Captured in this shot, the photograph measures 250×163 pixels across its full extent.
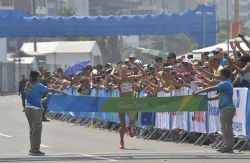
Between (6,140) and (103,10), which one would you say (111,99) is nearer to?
(6,140)

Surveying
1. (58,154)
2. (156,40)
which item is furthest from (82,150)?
(156,40)

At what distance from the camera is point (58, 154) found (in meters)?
18.1

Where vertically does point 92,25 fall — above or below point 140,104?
above

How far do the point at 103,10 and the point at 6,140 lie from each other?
15759cm

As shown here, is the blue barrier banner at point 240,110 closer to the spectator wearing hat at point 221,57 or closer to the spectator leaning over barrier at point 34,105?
the spectator wearing hat at point 221,57

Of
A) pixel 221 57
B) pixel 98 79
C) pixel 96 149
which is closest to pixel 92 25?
pixel 98 79

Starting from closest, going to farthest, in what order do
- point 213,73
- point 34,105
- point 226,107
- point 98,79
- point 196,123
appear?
point 226,107 < point 34,105 < point 213,73 < point 196,123 < point 98,79

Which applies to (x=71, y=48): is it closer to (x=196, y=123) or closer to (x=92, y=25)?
(x=92, y=25)

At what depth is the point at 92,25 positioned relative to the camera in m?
60.2

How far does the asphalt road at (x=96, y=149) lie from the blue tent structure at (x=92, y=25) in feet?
106

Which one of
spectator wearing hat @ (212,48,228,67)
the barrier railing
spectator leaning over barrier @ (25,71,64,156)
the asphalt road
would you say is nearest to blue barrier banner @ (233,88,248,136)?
the barrier railing

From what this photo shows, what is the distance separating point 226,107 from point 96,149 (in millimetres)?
3315

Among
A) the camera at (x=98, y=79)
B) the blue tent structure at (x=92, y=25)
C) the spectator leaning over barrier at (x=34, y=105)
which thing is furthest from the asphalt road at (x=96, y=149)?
the blue tent structure at (x=92, y=25)

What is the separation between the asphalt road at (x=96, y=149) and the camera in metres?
16.7
